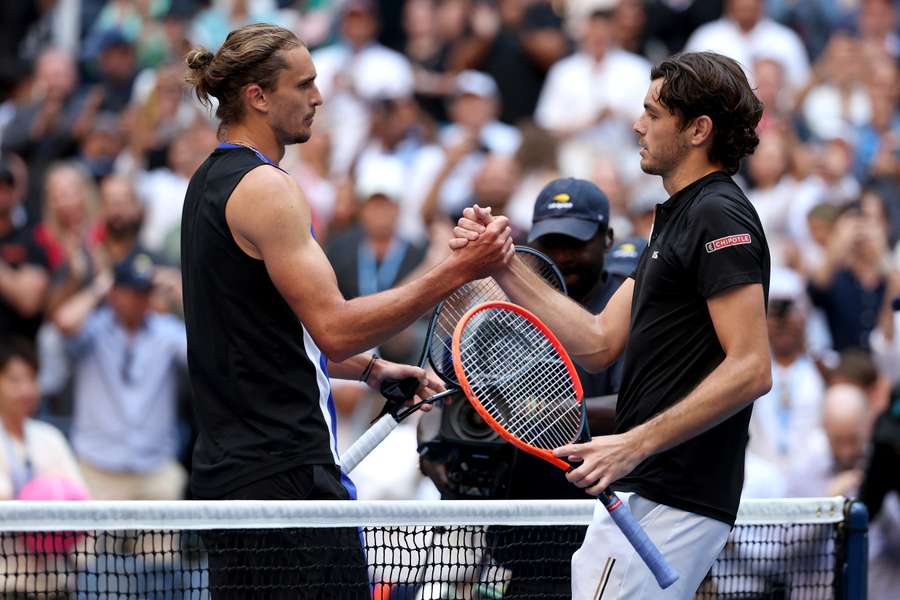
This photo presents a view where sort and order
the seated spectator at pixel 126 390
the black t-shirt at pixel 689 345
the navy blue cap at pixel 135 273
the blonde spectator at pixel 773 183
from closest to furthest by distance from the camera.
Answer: the black t-shirt at pixel 689 345 < the seated spectator at pixel 126 390 < the navy blue cap at pixel 135 273 < the blonde spectator at pixel 773 183

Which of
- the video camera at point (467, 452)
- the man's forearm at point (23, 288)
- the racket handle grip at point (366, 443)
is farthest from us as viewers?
the man's forearm at point (23, 288)

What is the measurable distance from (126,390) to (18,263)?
1.25 m

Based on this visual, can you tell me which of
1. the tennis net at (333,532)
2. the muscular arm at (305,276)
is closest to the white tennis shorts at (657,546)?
the tennis net at (333,532)

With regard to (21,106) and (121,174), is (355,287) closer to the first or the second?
(121,174)

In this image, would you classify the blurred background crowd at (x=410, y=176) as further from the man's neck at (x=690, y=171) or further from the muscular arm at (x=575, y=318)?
the man's neck at (x=690, y=171)

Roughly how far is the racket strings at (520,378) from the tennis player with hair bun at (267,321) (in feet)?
0.59

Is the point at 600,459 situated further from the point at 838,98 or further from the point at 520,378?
the point at 838,98

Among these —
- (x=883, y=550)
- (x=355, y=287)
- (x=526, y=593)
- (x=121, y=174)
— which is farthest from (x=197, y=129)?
(x=526, y=593)

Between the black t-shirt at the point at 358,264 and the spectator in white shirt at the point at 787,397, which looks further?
the black t-shirt at the point at 358,264

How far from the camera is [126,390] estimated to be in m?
9.15

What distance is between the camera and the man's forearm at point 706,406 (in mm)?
3838

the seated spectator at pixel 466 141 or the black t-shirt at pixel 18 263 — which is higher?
the seated spectator at pixel 466 141

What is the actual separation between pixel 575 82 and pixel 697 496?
304 inches

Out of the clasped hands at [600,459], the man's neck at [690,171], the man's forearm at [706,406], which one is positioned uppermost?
the man's neck at [690,171]
